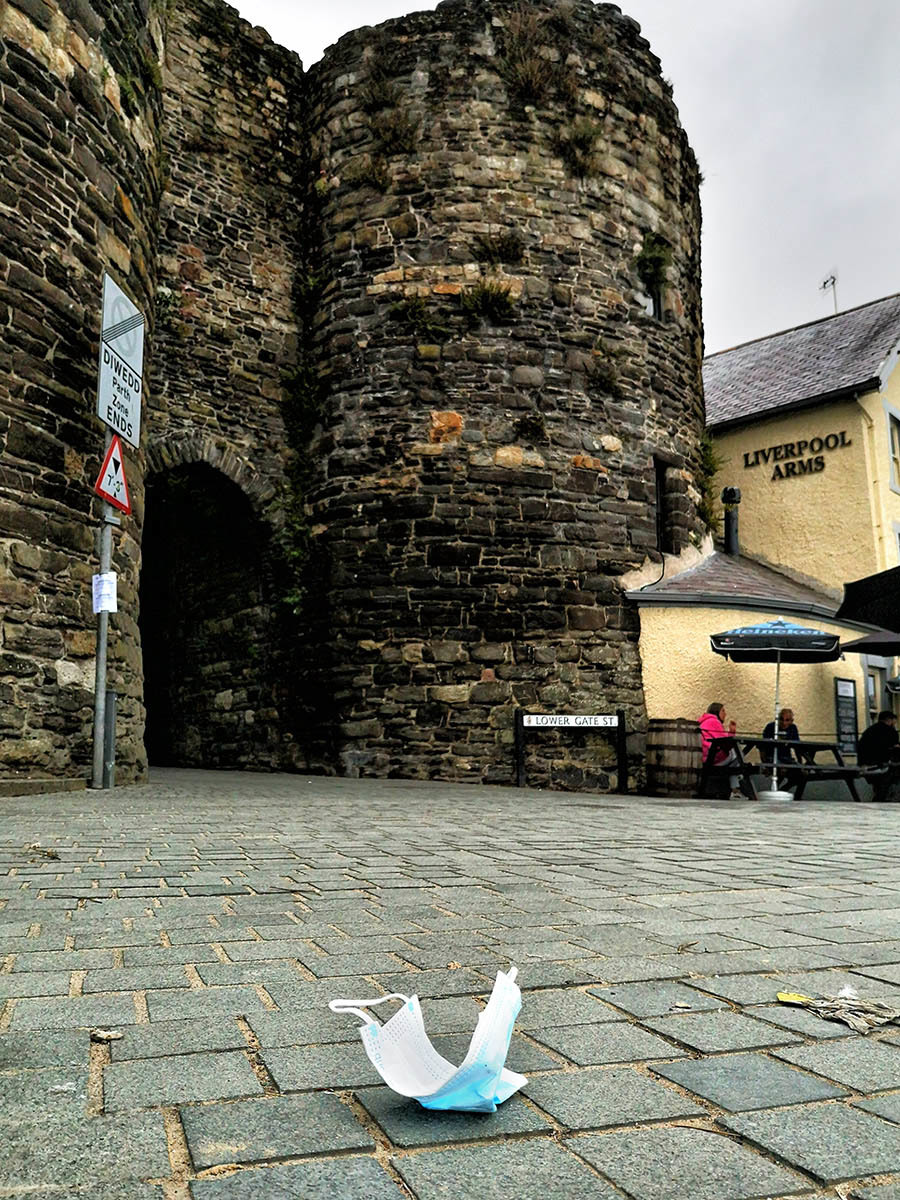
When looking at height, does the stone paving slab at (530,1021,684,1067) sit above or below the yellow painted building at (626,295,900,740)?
below

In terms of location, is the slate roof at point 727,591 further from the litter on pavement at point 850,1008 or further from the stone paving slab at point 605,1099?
the stone paving slab at point 605,1099

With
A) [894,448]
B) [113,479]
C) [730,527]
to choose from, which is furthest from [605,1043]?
[894,448]

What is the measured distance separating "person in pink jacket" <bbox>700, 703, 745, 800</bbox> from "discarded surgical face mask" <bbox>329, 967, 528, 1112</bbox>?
10.4 meters

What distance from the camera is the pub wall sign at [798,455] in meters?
17.4

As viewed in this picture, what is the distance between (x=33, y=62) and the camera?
7.87 m

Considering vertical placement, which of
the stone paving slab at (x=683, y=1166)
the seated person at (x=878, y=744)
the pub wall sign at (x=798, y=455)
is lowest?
the stone paving slab at (x=683, y=1166)

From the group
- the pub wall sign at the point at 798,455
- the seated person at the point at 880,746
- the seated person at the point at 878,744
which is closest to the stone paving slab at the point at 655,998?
the seated person at the point at 880,746

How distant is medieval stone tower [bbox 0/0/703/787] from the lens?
1256cm

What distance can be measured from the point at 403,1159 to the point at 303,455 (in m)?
12.7

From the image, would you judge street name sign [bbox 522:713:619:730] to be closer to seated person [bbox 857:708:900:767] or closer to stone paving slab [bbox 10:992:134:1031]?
seated person [bbox 857:708:900:767]

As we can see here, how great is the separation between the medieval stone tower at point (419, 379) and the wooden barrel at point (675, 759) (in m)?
0.83

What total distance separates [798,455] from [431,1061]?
17.7 m

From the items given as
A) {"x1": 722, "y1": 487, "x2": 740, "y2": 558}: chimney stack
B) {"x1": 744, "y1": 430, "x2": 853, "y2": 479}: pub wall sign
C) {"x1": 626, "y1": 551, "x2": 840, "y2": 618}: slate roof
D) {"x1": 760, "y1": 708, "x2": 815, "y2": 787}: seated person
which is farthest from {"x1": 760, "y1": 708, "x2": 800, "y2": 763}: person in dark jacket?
{"x1": 744, "y1": 430, "x2": 853, "y2": 479}: pub wall sign

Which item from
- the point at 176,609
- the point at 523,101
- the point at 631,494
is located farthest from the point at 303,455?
the point at 523,101
